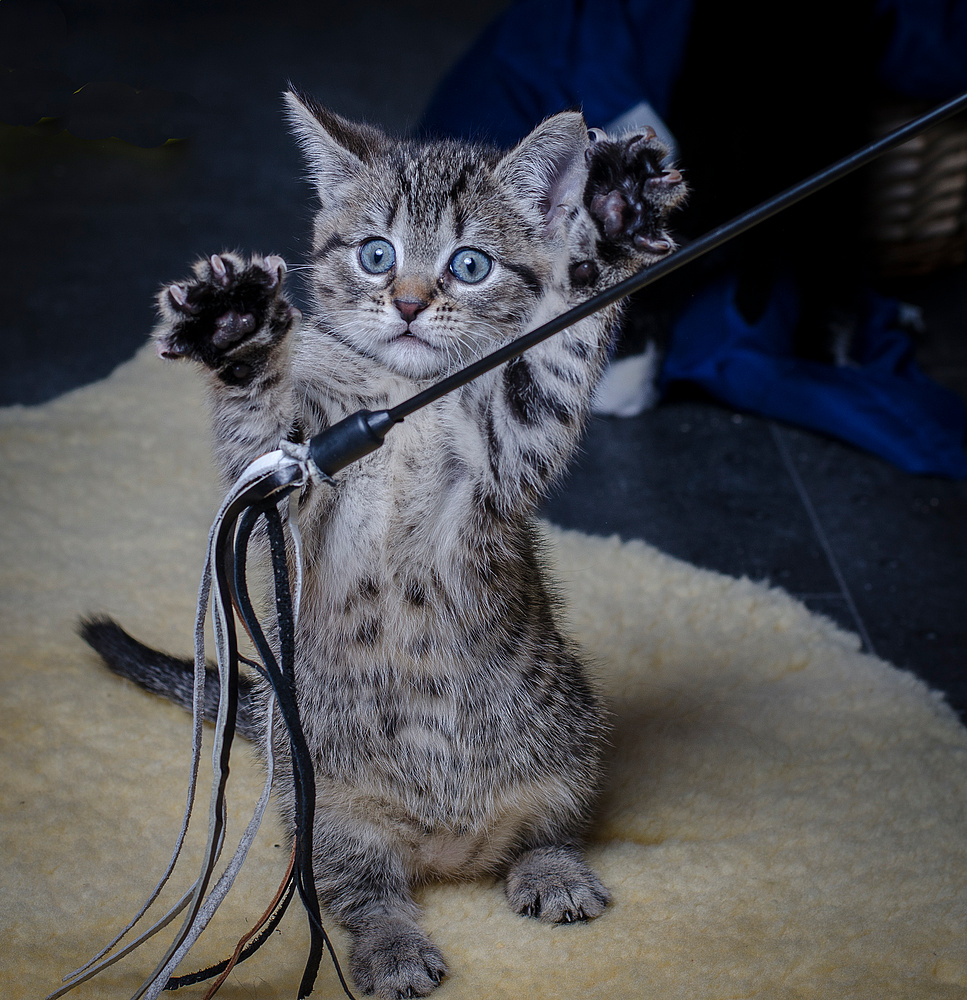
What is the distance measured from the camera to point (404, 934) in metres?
1.03

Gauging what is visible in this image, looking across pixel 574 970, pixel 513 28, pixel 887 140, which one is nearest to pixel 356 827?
pixel 574 970

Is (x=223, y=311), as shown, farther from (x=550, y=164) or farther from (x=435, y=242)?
(x=550, y=164)

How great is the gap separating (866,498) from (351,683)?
1.32 meters

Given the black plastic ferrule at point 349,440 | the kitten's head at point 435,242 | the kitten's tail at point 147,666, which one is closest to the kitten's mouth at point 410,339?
the kitten's head at point 435,242

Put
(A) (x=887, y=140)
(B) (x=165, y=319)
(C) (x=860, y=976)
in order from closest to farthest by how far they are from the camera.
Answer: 1. (A) (x=887, y=140)
2. (B) (x=165, y=319)
3. (C) (x=860, y=976)

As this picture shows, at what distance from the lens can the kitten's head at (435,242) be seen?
100cm

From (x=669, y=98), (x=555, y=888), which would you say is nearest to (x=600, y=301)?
(x=555, y=888)

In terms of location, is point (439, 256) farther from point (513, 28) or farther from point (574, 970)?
point (513, 28)

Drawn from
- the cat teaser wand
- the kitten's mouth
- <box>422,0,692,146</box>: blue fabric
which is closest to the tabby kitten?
the kitten's mouth

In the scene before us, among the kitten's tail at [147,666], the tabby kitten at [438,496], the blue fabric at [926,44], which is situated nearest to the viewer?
the tabby kitten at [438,496]

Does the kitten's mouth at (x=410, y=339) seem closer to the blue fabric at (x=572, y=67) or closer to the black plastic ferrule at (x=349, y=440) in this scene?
the black plastic ferrule at (x=349, y=440)

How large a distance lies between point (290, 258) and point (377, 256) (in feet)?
1.19

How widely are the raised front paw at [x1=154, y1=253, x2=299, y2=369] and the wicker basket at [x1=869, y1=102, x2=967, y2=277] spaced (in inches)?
75.1

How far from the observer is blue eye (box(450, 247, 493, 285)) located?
1.03 metres
